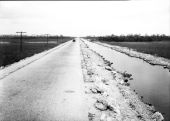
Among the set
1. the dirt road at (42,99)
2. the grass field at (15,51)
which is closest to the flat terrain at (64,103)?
the dirt road at (42,99)

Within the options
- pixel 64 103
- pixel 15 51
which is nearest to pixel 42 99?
pixel 64 103

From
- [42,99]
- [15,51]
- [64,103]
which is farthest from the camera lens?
[15,51]

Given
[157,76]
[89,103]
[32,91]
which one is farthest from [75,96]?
[157,76]

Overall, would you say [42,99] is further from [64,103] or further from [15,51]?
[15,51]

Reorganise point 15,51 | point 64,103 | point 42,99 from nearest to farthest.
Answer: point 64,103
point 42,99
point 15,51

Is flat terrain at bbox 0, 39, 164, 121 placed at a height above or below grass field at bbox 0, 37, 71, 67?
below

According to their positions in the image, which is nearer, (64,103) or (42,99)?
(64,103)

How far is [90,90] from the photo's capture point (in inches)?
341

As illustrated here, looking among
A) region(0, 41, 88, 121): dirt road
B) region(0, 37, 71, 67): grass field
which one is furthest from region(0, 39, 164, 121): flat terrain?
region(0, 37, 71, 67): grass field

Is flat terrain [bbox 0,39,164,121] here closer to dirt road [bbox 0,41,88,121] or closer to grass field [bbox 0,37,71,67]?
dirt road [bbox 0,41,88,121]

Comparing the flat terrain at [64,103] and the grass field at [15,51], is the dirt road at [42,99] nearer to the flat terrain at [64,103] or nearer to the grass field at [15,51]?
the flat terrain at [64,103]

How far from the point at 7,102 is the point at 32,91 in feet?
4.76

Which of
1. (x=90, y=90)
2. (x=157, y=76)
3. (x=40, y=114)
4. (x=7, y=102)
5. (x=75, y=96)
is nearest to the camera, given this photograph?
(x=40, y=114)

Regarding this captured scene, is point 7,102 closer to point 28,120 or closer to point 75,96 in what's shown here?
point 28,120
